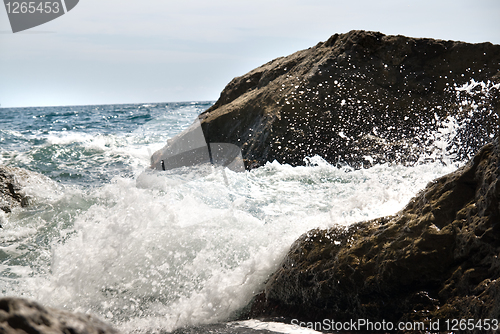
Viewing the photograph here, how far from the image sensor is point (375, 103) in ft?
18.4

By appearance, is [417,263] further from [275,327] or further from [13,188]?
[13,188]

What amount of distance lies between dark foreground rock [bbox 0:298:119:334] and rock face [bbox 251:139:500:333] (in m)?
1.33

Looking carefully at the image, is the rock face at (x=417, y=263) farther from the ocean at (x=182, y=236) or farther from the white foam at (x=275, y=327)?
the ocean at (x=182, y=236)

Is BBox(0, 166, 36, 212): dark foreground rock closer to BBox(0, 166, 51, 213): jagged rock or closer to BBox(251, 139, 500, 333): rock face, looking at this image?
BBox(0, 166, 51, 213): jagged rock

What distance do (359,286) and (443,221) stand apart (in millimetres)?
520

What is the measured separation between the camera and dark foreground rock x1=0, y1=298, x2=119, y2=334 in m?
0.88

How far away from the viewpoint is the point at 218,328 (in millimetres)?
2100

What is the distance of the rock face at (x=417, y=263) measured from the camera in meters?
1.65

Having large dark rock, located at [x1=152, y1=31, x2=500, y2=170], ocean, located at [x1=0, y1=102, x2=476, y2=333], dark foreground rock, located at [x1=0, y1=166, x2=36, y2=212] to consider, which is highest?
large dark rock, located at [x1=152, y1=31, x2=500, y2=170]

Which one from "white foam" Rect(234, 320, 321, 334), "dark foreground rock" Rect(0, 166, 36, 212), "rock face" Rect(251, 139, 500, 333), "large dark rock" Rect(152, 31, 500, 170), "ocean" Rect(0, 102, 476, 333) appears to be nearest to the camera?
"rock face" Rect(251, 139, 500, 333)

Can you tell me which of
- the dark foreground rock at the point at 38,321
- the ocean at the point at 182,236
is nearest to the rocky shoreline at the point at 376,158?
the dark foreground rock at the point at 38,321

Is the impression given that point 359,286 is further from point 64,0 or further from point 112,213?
point 64,0

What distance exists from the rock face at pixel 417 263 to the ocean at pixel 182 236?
211 millimetres

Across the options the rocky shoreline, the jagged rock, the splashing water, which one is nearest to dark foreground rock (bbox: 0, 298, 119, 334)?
the rocky shoreline
